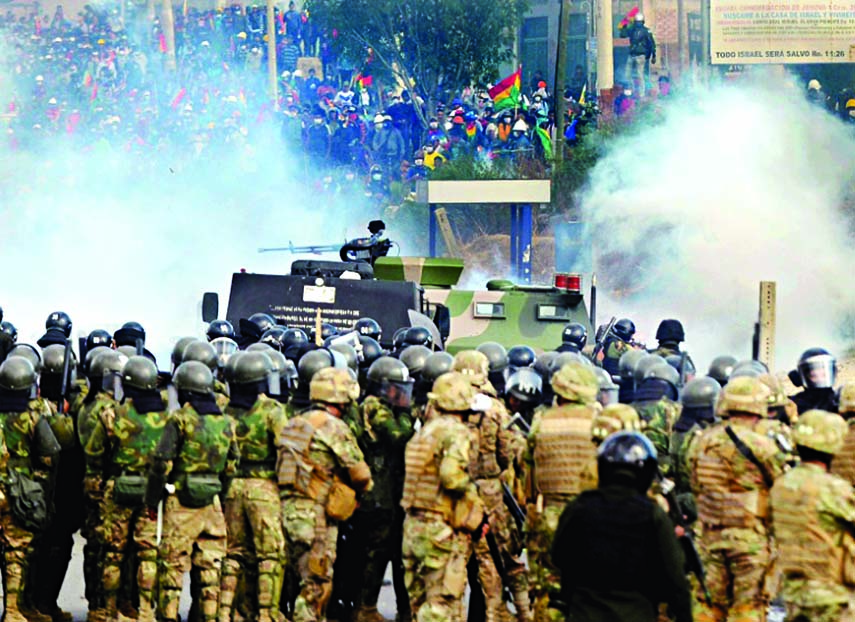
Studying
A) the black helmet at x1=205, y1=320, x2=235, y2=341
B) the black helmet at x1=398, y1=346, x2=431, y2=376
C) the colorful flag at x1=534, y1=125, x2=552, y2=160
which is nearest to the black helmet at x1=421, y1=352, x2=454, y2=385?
the black helmet at x1=398, y1=346, x2=431, y2=376

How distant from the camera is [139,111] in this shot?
1702 inches

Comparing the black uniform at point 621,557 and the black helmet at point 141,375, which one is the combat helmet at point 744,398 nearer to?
the black uniform at point 621,557

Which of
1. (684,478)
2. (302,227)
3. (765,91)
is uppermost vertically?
(765,91)

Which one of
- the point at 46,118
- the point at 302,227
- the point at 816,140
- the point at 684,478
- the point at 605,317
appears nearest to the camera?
the point at 684,478

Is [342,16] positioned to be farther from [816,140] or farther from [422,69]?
[816,140]

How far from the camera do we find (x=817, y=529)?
8.43 metres

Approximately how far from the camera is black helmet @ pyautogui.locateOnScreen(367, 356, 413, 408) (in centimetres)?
1156

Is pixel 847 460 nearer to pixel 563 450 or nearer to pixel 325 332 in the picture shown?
pixel 563 450

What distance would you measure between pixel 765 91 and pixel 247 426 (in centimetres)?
2801

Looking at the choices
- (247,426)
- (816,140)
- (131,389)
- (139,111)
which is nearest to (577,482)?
(247,426)

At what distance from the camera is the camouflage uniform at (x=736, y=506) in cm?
947

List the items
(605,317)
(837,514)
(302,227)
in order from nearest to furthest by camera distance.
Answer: (837,514)
(605,317)
(302,227)

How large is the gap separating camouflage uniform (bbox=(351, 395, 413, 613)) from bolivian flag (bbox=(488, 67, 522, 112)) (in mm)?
25879

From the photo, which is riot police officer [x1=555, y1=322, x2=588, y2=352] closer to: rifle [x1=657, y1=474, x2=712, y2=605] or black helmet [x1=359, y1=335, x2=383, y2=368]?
black helmet [x1=359, y1=335, x2=383, y2=368]
